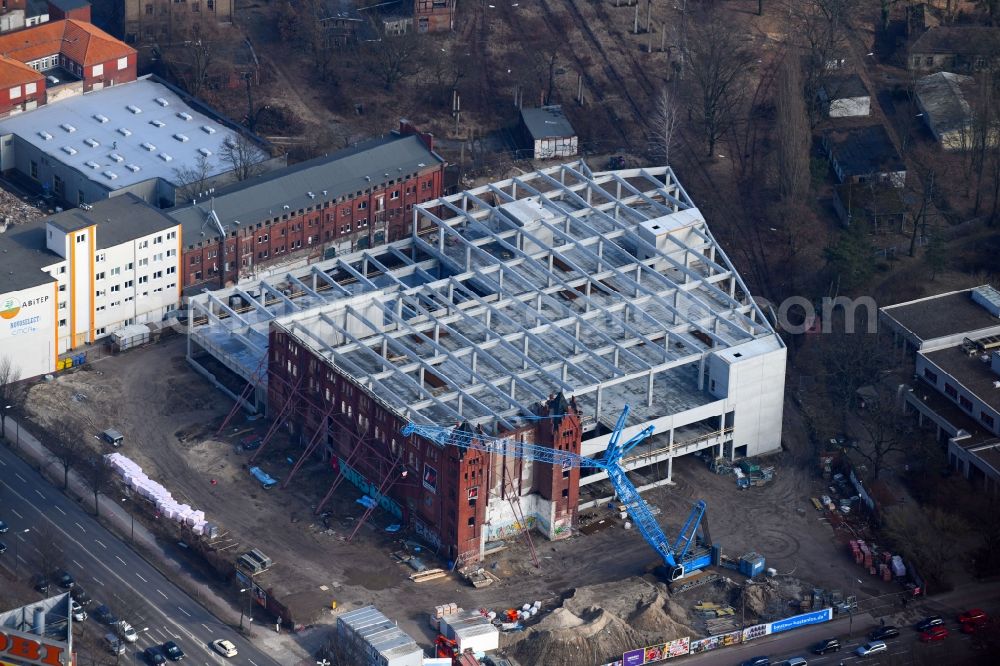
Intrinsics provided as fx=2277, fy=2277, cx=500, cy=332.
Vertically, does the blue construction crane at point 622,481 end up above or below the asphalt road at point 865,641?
above

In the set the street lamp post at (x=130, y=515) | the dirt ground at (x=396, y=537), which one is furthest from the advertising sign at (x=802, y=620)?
the street lamp post at (x=130, y=515)

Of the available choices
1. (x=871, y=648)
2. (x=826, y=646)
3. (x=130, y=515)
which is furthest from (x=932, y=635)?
(x=130, y=515)

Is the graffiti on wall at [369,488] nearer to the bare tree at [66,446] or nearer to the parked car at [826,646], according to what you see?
the bare tree at [66,446]

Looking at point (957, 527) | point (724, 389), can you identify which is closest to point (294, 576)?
point (724, 389)

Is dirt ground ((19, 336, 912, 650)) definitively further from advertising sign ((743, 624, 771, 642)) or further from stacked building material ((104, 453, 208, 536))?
advertising sign ((743, 624, 771, 642))

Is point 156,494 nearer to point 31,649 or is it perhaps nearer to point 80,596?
point 80,596

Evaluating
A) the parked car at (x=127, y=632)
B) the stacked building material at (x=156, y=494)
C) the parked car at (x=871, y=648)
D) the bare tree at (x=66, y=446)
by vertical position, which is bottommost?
the parked car at (x=127, y=632)
